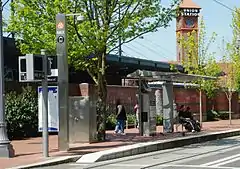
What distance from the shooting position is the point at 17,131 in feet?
85.4

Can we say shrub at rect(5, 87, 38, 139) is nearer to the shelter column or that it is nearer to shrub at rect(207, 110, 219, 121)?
the shelter column

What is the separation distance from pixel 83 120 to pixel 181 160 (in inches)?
257

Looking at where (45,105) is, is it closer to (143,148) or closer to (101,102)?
(143,148)

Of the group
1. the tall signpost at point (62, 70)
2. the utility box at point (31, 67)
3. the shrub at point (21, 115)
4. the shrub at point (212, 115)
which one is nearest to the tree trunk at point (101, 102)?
the tall signpost at point (62, 70)

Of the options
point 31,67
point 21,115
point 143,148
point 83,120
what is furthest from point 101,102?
point 31,67

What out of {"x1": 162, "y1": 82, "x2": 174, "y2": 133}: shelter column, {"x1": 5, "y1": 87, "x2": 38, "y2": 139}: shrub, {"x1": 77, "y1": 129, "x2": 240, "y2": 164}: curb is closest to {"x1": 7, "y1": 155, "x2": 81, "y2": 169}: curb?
{"x1": 77, "y1": 129, "x2": 240, "y2": 164}: curb

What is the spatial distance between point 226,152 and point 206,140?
6.12 m

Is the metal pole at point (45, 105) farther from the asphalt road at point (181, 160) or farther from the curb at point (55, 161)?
the asphalt road at point (181, 160)

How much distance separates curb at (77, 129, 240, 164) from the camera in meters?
17.7

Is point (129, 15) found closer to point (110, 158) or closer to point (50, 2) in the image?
point (50, 2)

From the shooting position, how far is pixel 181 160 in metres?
17.3

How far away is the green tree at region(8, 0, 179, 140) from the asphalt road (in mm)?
4735

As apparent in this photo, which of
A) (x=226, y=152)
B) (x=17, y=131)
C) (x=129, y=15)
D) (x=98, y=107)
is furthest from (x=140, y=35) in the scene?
(x=17, y=131)

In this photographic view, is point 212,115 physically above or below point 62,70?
below
